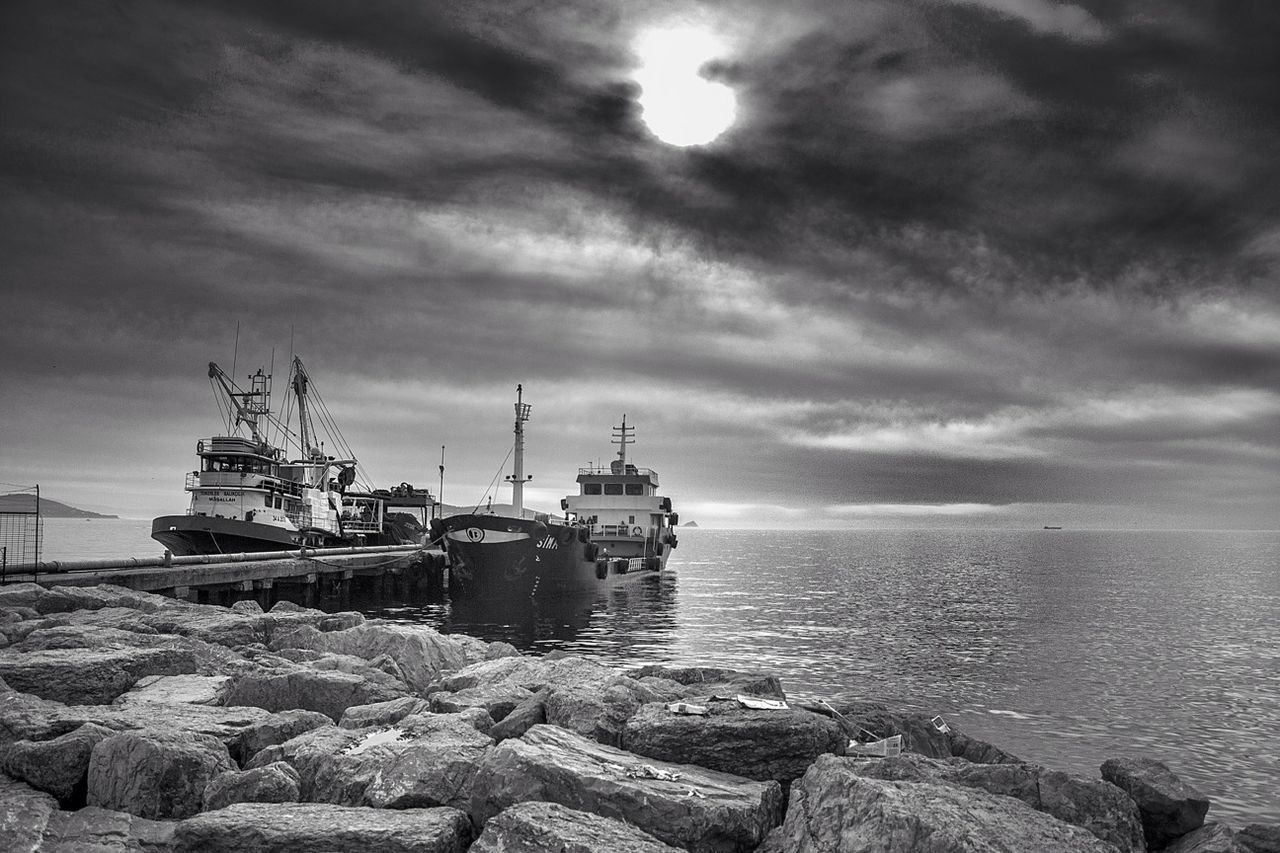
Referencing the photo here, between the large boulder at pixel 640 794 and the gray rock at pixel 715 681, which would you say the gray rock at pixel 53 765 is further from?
the gray rock at pixel 715 681

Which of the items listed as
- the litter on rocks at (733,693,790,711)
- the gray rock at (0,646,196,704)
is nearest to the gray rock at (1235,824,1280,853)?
the litter on rocks at (733,693,790,711)

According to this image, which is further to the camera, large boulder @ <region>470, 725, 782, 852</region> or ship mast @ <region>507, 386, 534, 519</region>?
ship mast @ <region>507, 386, 534, 519</region>

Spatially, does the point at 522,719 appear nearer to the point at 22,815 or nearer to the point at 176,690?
the point at 22,815

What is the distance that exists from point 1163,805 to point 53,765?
976cm

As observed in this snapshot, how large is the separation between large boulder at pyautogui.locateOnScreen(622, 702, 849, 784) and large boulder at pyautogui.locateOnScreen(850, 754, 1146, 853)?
1.73ft

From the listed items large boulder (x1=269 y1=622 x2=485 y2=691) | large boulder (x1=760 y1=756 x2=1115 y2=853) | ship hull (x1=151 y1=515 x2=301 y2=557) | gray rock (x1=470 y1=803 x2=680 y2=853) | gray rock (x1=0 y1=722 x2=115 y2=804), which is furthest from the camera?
ship hull (x1=151 y1=515 x2=301 y2=557)

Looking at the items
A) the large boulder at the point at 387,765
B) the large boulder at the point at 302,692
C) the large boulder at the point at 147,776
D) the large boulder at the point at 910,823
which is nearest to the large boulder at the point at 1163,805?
the large boulder at the point at 910,823

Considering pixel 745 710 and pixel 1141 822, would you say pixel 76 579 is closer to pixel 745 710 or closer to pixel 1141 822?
pixel 745 710

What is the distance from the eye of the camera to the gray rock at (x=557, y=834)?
5316 mm

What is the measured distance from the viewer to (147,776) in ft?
21.6

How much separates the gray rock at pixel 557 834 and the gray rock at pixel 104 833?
2.43m

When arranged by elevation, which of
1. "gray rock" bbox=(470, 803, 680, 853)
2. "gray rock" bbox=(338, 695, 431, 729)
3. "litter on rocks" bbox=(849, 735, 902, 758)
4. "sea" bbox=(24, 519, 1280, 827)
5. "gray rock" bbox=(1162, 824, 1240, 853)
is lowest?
"sea" bbox=(24, 519, 1280, 827)

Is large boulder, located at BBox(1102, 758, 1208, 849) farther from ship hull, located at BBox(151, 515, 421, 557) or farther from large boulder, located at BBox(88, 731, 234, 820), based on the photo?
ship hull, located at BBox(151, 515, 421, 557)

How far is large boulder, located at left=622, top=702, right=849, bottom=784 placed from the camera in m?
7.14
